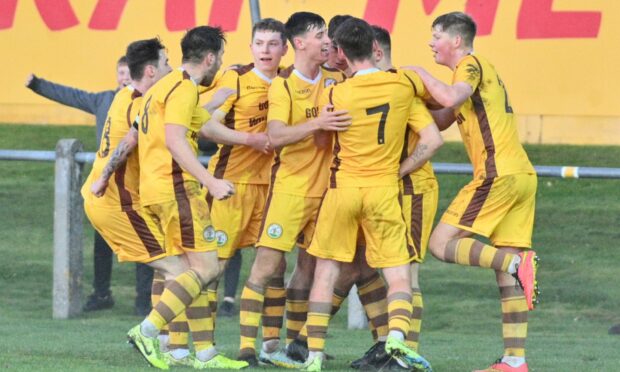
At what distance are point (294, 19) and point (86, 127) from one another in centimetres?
1116

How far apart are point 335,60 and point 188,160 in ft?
4.91

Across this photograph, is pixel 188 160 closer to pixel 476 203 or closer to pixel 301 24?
pixel 301 24

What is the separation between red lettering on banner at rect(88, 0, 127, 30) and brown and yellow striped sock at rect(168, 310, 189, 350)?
34.9 ft

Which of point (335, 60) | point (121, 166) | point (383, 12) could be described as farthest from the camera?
point (383, 12)

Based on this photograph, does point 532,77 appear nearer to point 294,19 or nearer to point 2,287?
point 2,287

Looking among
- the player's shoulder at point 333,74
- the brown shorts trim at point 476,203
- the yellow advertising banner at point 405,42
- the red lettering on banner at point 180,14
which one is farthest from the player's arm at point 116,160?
the red lettering on banner at point 180,14

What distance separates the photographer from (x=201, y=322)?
926cm

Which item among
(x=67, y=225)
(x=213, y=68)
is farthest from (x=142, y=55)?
(x=67, y=225)

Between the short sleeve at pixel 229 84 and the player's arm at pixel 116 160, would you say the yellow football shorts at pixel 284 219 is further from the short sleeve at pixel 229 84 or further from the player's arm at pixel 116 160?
the player's arm at pixel 116 160

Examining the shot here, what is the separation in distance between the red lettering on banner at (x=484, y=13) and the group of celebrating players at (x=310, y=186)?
8.58 meters

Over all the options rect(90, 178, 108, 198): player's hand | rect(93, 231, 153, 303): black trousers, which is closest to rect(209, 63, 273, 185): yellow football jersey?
rect(90, 178, 108, 198): player's hand

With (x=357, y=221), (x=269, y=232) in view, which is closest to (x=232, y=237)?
(x=269, y=232)

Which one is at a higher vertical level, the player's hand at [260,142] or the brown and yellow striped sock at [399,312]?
the player's hand at [260,142]

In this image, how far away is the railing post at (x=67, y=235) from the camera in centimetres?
1300
